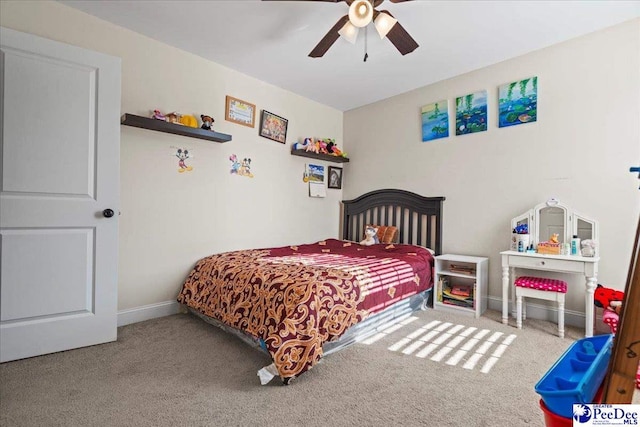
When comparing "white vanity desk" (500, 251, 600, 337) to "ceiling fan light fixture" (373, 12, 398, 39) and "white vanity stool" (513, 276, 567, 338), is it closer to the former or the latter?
"white vanity stool" (513, 276, 567, 338)

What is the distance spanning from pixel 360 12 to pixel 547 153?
6.86 feet

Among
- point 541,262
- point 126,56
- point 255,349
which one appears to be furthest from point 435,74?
point 255,349

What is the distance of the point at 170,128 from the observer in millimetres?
2674

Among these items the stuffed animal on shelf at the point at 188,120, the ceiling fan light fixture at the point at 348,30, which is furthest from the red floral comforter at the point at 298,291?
the ceiling fan light fixture at the point at 348,30

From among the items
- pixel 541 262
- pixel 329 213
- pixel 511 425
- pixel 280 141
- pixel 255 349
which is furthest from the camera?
pixel 329 213

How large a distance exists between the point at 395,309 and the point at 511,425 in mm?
1304

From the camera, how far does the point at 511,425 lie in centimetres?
137

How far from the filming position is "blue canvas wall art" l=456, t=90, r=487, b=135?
3.18 meters

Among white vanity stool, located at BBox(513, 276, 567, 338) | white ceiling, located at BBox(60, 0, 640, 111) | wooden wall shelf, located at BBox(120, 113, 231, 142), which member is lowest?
white vanity stool, located at BBox(513, 276, 567, 338)

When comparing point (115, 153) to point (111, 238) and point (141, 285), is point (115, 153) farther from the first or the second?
point (141, 285)

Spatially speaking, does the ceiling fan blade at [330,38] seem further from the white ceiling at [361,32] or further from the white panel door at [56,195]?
the white panel door at [56,195]

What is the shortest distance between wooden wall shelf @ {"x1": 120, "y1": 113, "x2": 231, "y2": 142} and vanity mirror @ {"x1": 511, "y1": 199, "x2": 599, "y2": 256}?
9.47 ft

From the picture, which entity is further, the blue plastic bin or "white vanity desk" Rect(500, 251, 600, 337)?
"white vanity desk" Rect(500, 251, 600, 337)

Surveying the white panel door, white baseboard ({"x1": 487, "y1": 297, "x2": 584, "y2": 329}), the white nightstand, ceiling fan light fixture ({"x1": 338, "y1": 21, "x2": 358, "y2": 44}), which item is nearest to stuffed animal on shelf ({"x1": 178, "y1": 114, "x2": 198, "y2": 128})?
the white panel door
